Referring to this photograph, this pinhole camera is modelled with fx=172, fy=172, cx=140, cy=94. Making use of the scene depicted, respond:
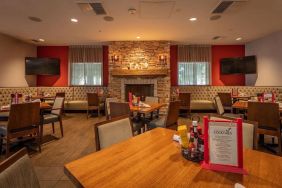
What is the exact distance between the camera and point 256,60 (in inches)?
253

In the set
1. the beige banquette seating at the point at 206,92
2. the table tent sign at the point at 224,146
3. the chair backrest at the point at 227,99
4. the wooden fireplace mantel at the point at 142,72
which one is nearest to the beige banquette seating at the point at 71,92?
the wooden fireplace mantel at the point at 142,72

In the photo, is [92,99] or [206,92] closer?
[92,99]

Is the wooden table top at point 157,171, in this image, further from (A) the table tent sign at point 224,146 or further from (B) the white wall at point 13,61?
(B) the white wall at point 13,61

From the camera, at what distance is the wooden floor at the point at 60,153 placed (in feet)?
6.97

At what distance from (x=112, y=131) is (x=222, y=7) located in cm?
365

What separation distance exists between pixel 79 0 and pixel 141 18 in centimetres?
153

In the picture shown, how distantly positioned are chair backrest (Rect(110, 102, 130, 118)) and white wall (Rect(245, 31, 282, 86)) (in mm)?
5493

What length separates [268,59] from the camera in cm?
591

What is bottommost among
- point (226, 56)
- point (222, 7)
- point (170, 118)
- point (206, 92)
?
point (170, 118)

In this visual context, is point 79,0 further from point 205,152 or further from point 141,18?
point 205,152

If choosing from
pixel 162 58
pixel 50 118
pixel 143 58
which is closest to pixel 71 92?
pixel 143 58

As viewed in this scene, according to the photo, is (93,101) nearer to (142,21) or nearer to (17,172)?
(142,21)

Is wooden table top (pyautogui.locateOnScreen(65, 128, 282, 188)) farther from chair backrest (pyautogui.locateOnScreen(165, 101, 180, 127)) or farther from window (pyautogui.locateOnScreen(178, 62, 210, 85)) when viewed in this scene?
window (pyautogui.locateOnScreen(178, 62, 210, 85))

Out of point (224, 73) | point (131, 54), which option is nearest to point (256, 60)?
point (224, 73)
